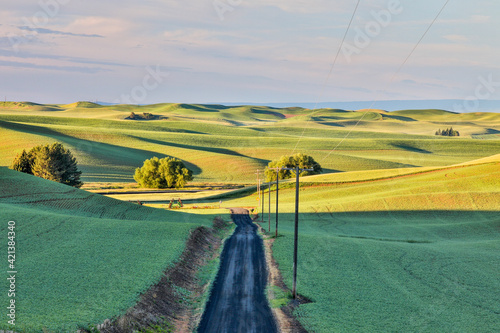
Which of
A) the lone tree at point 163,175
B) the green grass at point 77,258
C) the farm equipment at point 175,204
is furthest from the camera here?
the lone tree at point 163,175

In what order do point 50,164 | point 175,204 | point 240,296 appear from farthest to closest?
1. point 50,164
2. point 175,204
3. point 240,296

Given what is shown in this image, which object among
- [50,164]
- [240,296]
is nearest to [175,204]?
[50,164]

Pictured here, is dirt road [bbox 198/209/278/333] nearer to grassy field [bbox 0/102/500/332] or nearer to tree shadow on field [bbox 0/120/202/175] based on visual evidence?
grassy field [bbox 0/102/500/332]

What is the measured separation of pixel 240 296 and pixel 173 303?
4539 mm

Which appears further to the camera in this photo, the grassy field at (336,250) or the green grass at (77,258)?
the grassy field at (336,250)

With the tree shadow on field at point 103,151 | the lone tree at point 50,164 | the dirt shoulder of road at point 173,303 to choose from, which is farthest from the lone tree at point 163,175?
the dirt shoulder of road at point 173,303

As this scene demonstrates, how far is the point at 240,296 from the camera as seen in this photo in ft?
94.1

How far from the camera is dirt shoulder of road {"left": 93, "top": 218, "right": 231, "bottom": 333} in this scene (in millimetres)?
21297

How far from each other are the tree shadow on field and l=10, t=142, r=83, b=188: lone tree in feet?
133

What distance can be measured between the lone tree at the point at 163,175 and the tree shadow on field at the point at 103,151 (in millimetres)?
24344

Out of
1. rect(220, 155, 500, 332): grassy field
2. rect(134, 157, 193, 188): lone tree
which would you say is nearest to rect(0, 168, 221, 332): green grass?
rect(220, 155, 500, 332): grassy field

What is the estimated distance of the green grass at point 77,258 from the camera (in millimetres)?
20594

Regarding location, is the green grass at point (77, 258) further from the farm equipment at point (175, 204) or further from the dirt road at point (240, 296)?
the farm equipment at point (175, 204)

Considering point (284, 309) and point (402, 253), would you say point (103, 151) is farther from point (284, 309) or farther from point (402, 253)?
point (284, 309)
